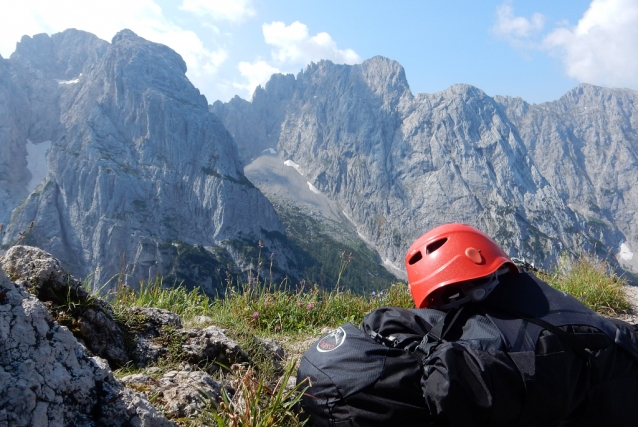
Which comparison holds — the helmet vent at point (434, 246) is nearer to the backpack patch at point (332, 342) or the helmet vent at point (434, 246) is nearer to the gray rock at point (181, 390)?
the backpack patch at point (332, 342)

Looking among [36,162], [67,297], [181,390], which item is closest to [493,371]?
[181,390]

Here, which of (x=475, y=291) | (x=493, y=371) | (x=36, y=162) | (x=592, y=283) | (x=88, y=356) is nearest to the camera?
(x=88, y=356)

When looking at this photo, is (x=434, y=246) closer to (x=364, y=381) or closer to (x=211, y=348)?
(x=364, y=381)

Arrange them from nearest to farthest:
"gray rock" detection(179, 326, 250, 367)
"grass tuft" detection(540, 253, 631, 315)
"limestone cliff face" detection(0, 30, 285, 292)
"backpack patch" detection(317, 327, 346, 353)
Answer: "backpack patch" detection(317, 327, 346, 353) → "gray rock" detection(179, 326, 250, 367) → "grass tuft" detection(540, 253, 631, 315) → "limestone cliff face" detection(0, 30, 285, 292)

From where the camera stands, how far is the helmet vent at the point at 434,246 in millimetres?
3877

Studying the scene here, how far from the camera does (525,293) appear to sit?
128 inches

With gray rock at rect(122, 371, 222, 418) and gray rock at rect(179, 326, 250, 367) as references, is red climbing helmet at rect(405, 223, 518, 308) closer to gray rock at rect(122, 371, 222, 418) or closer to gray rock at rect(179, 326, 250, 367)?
gray rock at rect(179, 326, 250, 367)

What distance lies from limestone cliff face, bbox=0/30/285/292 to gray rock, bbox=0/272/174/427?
4850 inches

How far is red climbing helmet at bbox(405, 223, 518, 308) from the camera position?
349cm

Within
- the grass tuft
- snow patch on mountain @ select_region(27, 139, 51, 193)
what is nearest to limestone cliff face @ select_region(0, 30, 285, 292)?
snow patch on mountain @ select_region(27, 139, 51, 193)

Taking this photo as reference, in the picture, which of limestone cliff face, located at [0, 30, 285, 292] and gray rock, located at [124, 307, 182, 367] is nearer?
gray rock, located at [124, 307, 182, 367]

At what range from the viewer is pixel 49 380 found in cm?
194

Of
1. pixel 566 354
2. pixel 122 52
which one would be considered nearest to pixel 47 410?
pixel 566 354

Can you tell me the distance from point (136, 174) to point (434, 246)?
168 m
